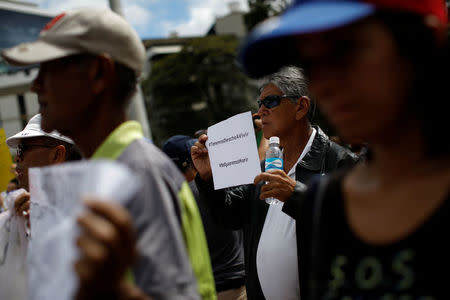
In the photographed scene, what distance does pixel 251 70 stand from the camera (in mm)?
1444

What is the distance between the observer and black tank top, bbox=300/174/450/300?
3.61 feet

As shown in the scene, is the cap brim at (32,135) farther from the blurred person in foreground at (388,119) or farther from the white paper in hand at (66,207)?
the blurred person in foreground at (388,119)

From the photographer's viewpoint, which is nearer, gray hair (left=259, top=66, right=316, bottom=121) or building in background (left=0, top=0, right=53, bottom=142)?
gray hair (left=259, top=66, right=316, bottom=121)

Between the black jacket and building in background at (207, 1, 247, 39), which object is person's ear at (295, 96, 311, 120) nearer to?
the black jacket

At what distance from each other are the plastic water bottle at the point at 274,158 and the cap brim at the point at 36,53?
150 cm

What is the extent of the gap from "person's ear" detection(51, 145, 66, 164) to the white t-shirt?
1.33m

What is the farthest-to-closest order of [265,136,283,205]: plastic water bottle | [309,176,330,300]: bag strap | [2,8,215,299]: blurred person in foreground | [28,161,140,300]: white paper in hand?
[265,136,283,205]: plastic water bottle → [309,176,330,300]: bag strap → [2,8,215,299]: blurred person in foreground → [28,161,140,300]: white paper in hand

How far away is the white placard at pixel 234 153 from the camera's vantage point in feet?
9.73

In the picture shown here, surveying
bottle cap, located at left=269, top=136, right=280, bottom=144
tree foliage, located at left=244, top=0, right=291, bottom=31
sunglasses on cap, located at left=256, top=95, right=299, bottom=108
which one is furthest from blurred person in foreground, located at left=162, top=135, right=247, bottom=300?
tree foliage, located at left=244, top=0, right=291, bottom=31

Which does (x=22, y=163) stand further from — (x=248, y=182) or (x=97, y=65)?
(x=97, y=65)

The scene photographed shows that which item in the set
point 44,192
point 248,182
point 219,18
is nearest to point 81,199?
point 44,192

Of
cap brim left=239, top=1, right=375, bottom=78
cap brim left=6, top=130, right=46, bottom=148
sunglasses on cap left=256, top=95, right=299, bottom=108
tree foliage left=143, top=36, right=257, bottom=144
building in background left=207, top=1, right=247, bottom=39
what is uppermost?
building in background left=207, top=1, right=247, bottom=39

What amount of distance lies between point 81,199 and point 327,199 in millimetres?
733

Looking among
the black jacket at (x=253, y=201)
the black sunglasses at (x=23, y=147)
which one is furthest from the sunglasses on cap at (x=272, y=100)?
the black sunglasses at (x=23, y=147)
